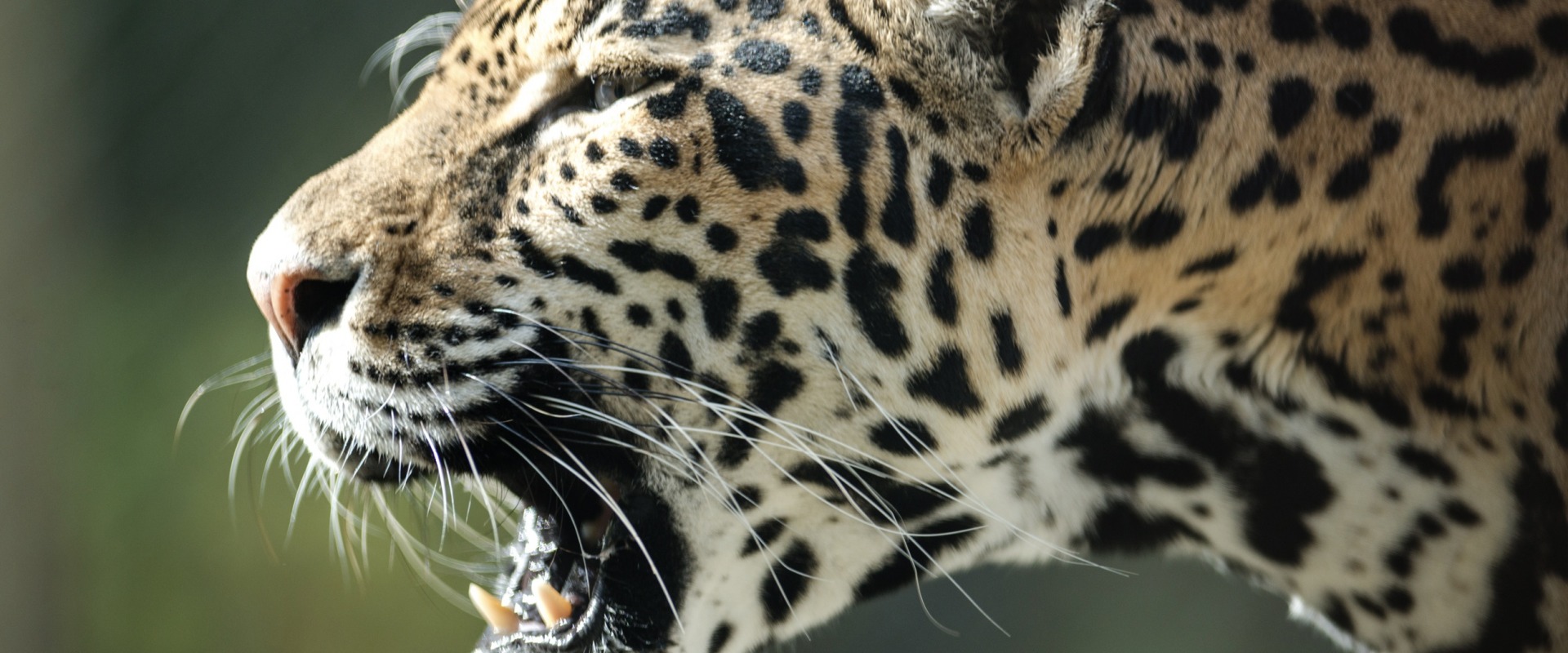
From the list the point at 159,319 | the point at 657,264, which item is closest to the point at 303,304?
the point at 657,264

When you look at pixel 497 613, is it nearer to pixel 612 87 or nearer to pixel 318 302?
pixel 318 302

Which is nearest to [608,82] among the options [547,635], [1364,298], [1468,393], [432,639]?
[547,635]

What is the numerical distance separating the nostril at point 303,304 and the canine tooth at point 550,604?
43cm

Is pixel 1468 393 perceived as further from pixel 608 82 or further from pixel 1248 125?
pixel 608 82

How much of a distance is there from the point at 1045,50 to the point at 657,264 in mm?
495

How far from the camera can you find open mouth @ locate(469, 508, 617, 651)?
1748mm

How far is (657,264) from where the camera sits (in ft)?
5.12

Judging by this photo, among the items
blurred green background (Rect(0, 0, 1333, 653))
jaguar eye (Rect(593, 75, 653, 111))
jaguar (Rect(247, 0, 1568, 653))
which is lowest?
blurred green background (Rect(0, 0, 1333, 653))

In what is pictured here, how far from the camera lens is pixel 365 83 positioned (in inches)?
152

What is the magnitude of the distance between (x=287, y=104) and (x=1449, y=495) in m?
3.28

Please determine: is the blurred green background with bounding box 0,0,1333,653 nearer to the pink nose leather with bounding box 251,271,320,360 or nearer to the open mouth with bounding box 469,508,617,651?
the open mouth with bounding box 469,508,617,651

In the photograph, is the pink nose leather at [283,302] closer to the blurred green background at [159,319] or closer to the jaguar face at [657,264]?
the jaguar face at [657,264]

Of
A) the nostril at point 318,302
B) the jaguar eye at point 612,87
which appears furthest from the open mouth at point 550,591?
the jaguar eye at point 612,87

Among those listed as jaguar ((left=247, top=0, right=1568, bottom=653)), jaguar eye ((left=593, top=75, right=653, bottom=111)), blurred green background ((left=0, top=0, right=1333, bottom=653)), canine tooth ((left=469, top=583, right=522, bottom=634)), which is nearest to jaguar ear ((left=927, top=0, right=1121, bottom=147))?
jaguar ((left=247, top=0, right=1568, bottom=653))
